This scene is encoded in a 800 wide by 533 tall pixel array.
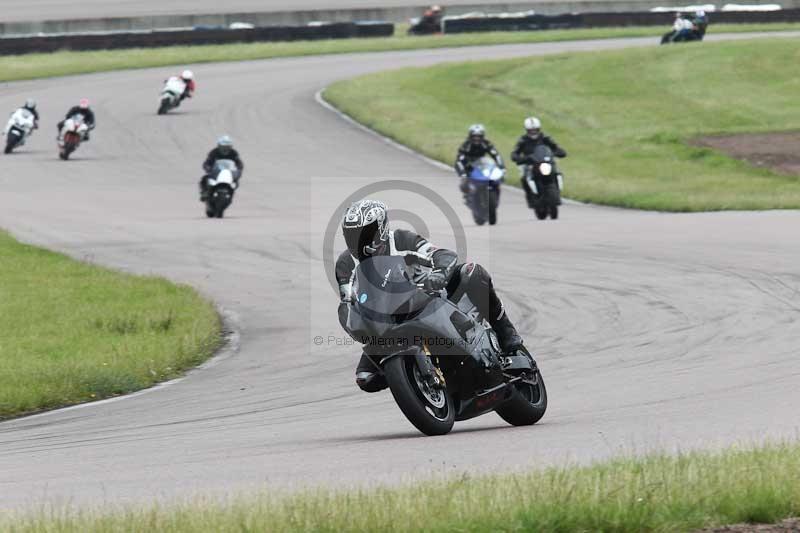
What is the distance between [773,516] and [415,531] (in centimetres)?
146

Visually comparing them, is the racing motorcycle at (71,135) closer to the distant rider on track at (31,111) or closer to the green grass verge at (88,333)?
the distant rider on track at (31,111)

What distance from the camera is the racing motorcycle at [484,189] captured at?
939 inches

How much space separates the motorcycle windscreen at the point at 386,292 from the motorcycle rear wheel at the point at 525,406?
109 centimetres

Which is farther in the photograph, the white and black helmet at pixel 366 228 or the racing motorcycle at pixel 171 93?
the racing motorcycle at pixel 171 93

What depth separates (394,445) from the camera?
8.22 m

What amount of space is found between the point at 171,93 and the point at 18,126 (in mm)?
6182

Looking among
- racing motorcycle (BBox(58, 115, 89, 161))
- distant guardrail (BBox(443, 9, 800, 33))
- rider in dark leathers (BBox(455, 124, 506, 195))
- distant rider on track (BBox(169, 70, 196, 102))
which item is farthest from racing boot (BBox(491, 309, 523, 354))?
distant guardrail (BBox(443, 9, 800, 33))

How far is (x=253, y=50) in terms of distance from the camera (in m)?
56.8

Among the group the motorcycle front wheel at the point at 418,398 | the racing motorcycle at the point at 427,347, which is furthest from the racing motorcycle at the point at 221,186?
the motorcycle front wheel at the point at 418,398

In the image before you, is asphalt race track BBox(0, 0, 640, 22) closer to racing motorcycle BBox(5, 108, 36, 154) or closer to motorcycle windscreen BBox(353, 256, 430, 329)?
racing motorcycle BBox(5, 108, 36, 154)

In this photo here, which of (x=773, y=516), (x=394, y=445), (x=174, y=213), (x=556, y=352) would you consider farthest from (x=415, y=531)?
(x=174, y=213)

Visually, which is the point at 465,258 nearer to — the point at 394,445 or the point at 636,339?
the point at 636,339

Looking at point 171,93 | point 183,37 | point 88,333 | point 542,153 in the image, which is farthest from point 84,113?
point 183,37

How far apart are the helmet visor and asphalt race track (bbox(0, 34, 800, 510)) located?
111cm
